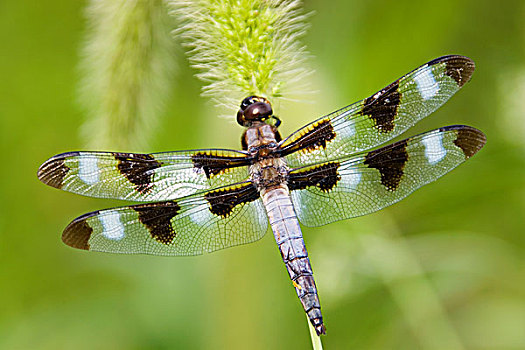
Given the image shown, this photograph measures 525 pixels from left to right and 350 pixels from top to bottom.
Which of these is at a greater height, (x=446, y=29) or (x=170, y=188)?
(x=446, y=29)

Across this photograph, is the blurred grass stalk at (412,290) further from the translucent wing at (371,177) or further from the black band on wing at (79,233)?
the black band on wing at (79,233)

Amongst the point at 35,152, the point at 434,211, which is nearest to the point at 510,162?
the point at 434,211

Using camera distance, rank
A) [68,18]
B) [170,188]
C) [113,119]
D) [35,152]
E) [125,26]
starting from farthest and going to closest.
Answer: [68,18] < [35,152] < [113,119] < [125,26] < [170,188]

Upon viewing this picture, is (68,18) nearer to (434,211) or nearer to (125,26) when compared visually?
(125,26)

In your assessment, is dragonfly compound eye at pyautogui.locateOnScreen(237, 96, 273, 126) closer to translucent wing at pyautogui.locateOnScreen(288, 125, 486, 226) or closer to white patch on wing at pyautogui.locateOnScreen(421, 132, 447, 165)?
translucent wing at pyautogui.locateOnScreen(288, 125, 486, 226)

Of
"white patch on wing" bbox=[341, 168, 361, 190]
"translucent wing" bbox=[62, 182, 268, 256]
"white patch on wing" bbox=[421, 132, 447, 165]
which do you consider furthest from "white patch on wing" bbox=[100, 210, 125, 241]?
"white patch on wing" bbox=[421, 132, 447, 165]

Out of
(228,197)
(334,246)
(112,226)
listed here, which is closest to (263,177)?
(228,197)
